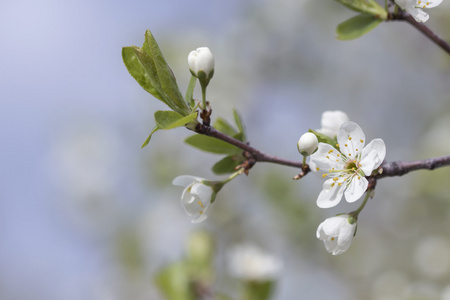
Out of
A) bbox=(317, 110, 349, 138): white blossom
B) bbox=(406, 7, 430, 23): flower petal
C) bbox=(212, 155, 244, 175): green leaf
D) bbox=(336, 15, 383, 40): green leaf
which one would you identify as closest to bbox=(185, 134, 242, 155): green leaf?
bbox=(212, 155, 244, 175): green leaf

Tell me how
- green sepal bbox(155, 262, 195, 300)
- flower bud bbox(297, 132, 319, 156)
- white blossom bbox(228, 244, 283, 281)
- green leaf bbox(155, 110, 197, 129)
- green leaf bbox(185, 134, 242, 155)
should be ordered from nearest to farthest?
green leaf bbox(155, 110, 197, 129), flower bud bbox(297, 132, 319, 156), green leaf bbox(185, 134, 242, 155), green sepal bbox(155, 262, 195, 300), white blossom bbox(228, 244, 283, 281)

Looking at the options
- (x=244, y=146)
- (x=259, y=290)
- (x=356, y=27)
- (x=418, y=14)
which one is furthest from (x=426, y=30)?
(x=259, y=290)

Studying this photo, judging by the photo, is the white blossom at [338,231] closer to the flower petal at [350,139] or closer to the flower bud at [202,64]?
the flower petal at [350,139]

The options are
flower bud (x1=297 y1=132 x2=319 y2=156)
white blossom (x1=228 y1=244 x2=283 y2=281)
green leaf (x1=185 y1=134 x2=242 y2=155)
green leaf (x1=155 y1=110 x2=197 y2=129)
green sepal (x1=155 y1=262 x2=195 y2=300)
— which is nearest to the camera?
green leaf (x1=155 y1=110 x2=197 y2=129)

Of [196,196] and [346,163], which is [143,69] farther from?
[346,163]

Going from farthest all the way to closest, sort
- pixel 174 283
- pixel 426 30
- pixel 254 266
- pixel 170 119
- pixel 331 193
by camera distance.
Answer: pixel 254 266 < pixel 174 283 < pixel 426 30 < pixel 331 193 < pixel 170 119

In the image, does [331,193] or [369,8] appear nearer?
[331,193]

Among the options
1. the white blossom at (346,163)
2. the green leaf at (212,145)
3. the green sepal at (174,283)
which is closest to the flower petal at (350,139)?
the white blossom at (346,163)

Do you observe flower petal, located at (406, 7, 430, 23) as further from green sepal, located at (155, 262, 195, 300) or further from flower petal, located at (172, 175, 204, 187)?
green sepal, located at (155, 262, 195, 300)
